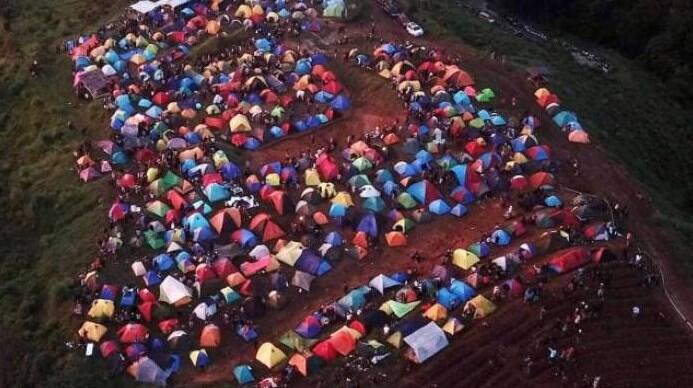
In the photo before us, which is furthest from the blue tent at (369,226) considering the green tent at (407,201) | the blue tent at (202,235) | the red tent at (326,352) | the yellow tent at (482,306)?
the red tent at (326,352)

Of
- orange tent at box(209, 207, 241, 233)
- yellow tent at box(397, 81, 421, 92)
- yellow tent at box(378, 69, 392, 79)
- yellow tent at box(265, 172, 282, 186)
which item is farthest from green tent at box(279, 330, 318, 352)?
yellow tent at box(378, 69, 392, 79)

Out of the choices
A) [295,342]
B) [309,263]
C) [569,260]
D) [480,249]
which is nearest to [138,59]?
[309,263]

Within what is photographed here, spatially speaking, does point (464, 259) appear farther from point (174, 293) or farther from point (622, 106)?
point (622, 106)

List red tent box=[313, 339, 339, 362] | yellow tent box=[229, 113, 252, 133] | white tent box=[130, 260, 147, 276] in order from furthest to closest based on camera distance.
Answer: yellow tent box=[229, 113, 252, 133] < white tent box=[130, 260, 147, 276] < red tent box=[313, 339, 339, 362]

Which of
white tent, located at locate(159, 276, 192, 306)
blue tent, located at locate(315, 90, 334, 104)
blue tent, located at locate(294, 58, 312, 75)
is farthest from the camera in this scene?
blue tent, located at locate(294, 58, 312, 75)

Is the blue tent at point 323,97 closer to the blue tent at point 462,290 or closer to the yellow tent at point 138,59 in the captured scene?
the yellow tent at point 138,59

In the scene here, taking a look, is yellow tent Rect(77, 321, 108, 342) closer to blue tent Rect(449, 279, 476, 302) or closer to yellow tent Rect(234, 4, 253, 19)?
blue tent Rect(449, 279, 476, 302)

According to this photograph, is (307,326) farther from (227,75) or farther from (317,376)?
(227,75)
